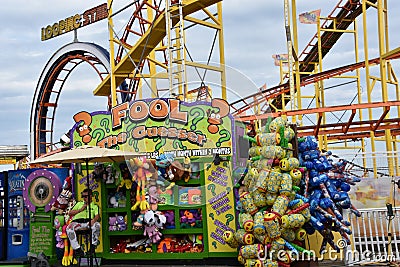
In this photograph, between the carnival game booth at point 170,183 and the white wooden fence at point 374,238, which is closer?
the white wooden fence at point 374,238

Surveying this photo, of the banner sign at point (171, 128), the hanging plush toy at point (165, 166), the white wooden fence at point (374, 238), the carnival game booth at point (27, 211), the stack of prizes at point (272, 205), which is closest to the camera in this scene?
the stack of prizes at point (272, 205)

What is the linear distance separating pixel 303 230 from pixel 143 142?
3211 mm

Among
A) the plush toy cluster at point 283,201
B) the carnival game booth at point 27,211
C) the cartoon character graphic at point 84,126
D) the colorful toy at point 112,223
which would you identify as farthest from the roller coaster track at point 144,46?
the colorful toy at point 112,223

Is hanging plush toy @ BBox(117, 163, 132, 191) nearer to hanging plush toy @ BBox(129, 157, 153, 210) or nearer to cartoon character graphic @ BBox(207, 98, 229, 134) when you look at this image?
hanging plush toy @ BBox(129, 157, 153, 210)

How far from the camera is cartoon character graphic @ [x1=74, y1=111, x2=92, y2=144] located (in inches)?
423

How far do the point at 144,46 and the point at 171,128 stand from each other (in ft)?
18.2

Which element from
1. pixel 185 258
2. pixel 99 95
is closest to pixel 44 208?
pixel 185 258

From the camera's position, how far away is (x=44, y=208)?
35.9 ft

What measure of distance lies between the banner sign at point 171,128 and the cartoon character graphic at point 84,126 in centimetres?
31

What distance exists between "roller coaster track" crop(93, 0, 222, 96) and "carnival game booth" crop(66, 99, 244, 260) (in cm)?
390

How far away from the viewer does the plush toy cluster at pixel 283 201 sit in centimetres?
841

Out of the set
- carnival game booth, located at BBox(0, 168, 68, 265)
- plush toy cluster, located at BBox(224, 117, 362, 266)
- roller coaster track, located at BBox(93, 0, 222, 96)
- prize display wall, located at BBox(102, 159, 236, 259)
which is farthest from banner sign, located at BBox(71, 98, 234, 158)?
roller coaster track, located at BBox(93, 0, 222, 96)

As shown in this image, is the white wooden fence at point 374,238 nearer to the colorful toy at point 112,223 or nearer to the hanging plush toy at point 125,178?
the hanging plush toy at point 125,178

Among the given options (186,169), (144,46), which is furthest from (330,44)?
(186,169)
